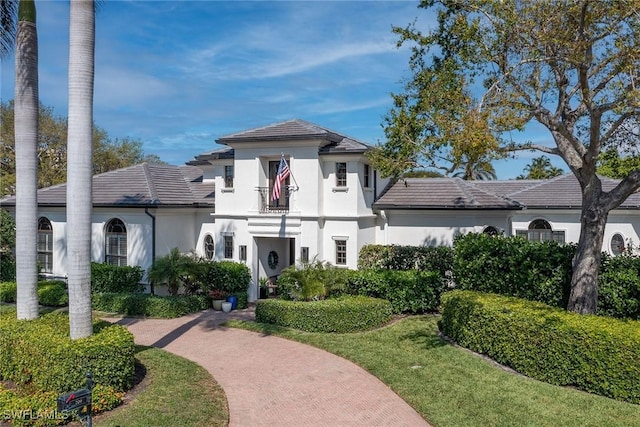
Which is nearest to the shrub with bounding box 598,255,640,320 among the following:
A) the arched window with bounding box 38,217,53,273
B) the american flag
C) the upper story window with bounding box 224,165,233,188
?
the american flag

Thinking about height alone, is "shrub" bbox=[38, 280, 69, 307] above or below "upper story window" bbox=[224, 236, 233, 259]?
below

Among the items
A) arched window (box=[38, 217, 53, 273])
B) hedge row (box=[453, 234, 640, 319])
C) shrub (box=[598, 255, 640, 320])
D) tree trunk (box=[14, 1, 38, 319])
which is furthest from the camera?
arched window (box=[38, 217, 53, 273])

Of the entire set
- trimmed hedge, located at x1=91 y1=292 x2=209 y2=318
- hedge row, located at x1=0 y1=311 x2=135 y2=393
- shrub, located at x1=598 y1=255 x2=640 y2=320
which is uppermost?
shrub, located at x1=598 y1=255 x2=640 y2=320

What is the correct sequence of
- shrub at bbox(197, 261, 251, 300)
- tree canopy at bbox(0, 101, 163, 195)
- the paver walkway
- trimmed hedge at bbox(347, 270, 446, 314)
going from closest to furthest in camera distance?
1. the paver walkway
2. trimmed hedge at bbox(347, 270, 446, 314)
3. shrub at bbox(197, 261, 251, 300)
4. tree canopy at bbox(0, 101, 163, 195)

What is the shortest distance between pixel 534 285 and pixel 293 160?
11198 mm

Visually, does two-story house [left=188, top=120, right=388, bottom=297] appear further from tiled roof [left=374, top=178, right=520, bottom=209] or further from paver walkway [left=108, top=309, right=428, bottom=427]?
paver walkway [left=108, top=309, right=428, bottom=427]

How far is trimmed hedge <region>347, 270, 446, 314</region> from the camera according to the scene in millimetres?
17703

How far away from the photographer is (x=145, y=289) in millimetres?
21812

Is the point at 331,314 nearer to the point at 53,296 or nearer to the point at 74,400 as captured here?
the point at 74,400

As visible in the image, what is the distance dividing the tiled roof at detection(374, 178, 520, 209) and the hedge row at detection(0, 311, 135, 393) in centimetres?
1365

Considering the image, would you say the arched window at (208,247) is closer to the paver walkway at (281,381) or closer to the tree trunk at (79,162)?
the paver walkway at (281,381)

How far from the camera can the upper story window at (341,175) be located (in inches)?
825

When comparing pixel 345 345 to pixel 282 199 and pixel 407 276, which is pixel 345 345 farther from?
pixel 282 199

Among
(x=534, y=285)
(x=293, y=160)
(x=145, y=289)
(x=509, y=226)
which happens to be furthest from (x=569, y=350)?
(x=145, y=289)
